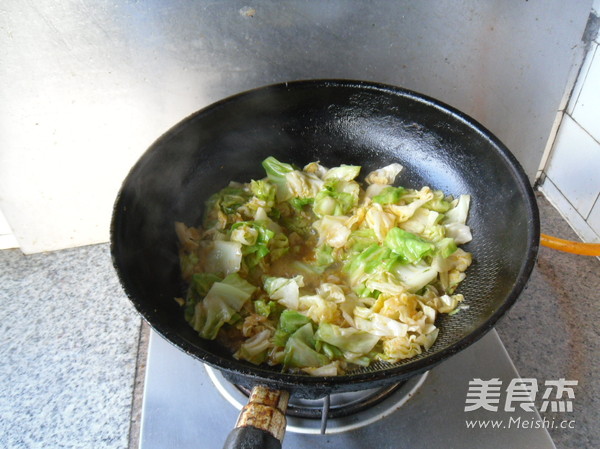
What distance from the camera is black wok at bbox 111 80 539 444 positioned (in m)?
0.99

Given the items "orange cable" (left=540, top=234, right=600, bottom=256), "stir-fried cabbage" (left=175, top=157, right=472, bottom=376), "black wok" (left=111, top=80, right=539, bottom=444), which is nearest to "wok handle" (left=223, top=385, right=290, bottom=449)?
"black wok" (left=111, top=80, right=539, bottom=444)

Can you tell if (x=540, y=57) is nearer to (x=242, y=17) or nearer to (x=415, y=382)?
(x=242, y=17)

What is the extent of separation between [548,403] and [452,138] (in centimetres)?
67

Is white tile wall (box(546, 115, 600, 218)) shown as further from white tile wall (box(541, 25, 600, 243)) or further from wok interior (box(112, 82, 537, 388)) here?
wok interior (box(112, 82, 537, 388))

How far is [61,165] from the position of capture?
146 cm

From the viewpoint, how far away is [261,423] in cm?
79

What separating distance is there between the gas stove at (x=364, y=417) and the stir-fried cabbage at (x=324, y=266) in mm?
146

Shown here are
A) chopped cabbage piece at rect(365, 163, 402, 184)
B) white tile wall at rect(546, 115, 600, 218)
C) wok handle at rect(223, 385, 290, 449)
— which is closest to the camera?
wok handle at rect(223, 385, 290, 449)

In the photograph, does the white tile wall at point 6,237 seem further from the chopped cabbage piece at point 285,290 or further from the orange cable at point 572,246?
the orange cable at point 572,246

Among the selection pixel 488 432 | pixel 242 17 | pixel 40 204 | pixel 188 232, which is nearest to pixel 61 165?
pixel 40 204

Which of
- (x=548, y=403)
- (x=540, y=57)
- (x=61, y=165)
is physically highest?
(x=540, y=57)

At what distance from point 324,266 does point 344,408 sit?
1.07ft

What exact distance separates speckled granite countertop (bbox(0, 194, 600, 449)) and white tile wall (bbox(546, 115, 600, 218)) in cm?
11

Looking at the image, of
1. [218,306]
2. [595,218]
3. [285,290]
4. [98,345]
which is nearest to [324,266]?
[285,290]
